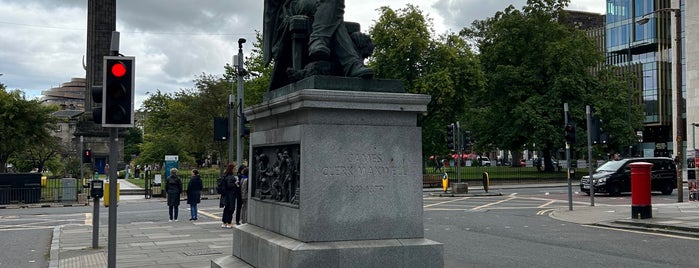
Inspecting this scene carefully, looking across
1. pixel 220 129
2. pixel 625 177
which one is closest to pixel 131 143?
pixel 625 177

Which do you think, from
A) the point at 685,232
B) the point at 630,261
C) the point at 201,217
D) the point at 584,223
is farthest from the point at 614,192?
the point at 630,261

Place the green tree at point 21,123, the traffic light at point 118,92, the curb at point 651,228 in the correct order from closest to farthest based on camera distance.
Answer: the traffic light at point 118,92
the curb at point 651,228
the green tree at point 21,123

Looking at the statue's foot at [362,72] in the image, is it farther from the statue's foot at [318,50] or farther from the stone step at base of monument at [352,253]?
the stone step at base of monument at [352,253]

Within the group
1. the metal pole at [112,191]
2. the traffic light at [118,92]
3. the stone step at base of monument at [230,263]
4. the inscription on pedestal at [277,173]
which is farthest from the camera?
→ the metal pole at [112,191]

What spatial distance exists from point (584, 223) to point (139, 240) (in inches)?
429

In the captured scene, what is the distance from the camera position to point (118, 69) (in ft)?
26.6

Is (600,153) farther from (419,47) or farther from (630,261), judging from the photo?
(630,261)

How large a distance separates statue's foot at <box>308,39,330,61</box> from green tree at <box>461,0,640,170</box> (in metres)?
40.5

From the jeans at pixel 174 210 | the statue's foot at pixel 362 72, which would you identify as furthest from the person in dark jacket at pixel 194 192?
the statue's foot at pixel 362 72

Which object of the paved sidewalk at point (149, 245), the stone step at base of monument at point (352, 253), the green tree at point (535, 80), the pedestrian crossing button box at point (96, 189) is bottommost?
the paved sidewalk at point (149, 245)

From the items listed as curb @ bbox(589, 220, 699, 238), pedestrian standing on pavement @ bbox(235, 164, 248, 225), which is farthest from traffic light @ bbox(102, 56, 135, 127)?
curb @ bbox(589, 220, 699, 238)

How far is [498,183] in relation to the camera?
43.9 m

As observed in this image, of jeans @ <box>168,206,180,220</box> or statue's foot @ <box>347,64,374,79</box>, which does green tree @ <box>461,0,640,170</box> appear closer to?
jeans @ <box>168,206,180,220</box>

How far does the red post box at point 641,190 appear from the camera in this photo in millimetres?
16359
